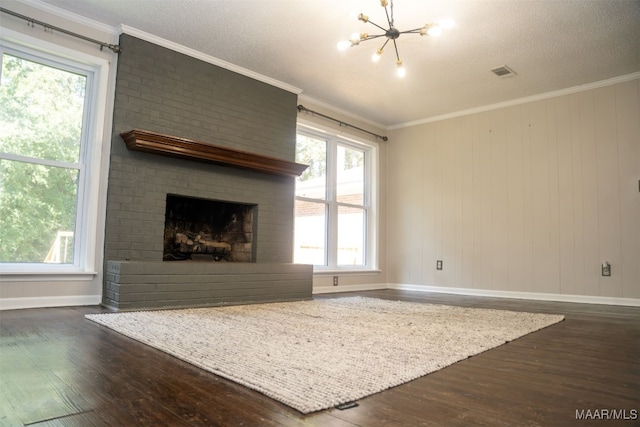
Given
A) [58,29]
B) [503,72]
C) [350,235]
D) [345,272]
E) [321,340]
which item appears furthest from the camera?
[350,235]

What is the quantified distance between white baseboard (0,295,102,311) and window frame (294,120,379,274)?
259 centimetres

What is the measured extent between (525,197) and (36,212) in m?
5.32

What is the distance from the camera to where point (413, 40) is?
3.90 metres

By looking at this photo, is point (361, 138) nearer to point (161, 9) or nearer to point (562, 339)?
point (161, 9)

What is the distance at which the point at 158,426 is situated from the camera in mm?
1118

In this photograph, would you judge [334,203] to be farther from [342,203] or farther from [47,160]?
[47,160]

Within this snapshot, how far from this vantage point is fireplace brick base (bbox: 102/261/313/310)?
131 inches

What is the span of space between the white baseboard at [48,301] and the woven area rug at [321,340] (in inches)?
27.4

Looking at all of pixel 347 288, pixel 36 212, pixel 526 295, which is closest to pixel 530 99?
pixel 526 295

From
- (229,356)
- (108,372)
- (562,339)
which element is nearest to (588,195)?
(562,339)

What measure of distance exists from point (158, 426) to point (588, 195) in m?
5.16

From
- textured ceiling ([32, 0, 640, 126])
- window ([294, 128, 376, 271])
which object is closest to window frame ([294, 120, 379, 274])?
window ([294, 128, 376, 271])

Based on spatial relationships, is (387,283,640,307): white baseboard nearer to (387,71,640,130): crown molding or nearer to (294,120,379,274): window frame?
(294,120,379,274): window frame

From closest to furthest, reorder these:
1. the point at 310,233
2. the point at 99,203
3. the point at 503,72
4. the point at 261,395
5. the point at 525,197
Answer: the point at 261,395, the point at 99,203, the point at 503,72, the point at 525,197, the point at 310,233
